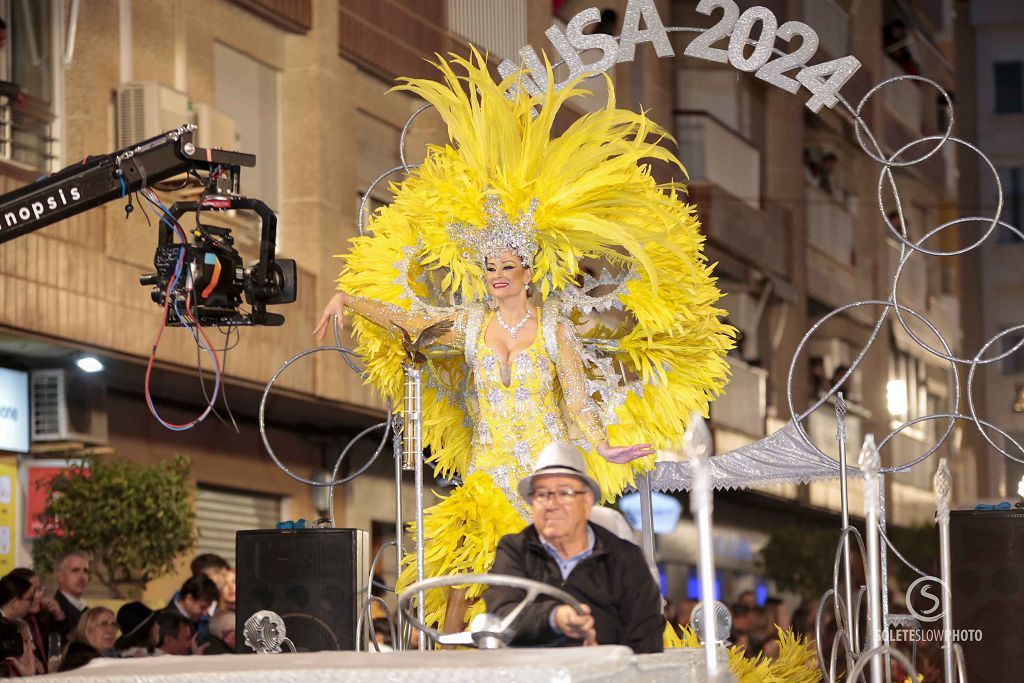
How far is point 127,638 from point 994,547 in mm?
4313

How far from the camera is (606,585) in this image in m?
5.38

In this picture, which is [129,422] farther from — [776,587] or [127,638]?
[776,587]

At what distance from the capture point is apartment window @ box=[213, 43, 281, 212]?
14.0m

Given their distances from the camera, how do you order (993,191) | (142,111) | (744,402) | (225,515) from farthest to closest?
(993,191), (744,402), (225,515), (142,111)

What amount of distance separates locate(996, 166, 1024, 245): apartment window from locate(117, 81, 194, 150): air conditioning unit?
2243 cm

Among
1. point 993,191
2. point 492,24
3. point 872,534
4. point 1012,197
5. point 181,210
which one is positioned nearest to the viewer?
point 872,534

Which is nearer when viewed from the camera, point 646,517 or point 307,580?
point 646,517

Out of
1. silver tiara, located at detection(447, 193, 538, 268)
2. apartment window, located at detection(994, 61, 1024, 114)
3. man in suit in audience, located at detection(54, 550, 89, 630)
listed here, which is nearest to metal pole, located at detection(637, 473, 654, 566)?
silver tiara, located at detection(447, 193, 538, 268)

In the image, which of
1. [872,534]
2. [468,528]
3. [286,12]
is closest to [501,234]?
[468,528]

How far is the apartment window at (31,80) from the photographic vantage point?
11.5m

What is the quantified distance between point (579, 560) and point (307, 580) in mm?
3132

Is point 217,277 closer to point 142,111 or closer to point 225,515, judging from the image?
point 142,111

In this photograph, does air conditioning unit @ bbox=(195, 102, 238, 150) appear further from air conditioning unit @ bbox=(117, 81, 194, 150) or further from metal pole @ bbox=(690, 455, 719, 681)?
metal pole @ bbox=(690, 455, 719, 681)

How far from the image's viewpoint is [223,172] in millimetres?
7207
